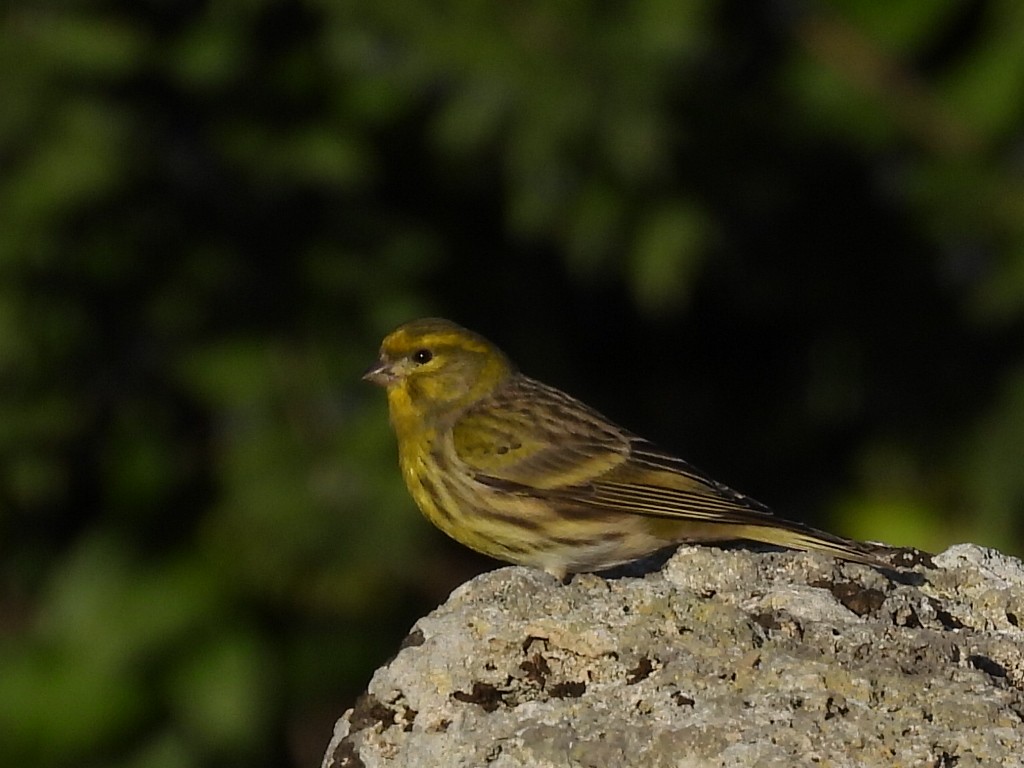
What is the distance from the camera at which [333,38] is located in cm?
894

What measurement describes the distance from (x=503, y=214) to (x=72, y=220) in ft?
6.47

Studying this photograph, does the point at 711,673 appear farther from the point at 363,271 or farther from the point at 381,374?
the point at 363,271

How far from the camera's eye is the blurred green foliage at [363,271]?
832 cm

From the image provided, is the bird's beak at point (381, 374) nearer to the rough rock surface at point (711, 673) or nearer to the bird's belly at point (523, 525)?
the bird's belly at point (523, 525)

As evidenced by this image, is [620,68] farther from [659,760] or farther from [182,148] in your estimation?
[659,760]

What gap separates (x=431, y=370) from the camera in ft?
22.6

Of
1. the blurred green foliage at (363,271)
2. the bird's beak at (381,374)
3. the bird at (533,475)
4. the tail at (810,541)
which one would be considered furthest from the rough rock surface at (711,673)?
the blurred green foliage at (363,271)

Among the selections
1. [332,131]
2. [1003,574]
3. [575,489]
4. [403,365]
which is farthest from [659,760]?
[332,131]

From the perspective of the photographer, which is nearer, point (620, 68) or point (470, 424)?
point (470, 424)

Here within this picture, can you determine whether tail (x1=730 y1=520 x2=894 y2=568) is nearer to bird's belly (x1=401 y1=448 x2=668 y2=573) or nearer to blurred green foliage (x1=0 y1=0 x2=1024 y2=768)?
bird's belly (x1=401 y1=448 x2=668 y2=573)

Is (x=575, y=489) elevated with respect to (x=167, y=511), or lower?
elevated

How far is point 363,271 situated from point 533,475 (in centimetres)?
258

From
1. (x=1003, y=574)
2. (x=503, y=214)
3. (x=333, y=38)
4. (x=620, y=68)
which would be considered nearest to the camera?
(x=1003, y=574)

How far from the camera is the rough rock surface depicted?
4.38 m
